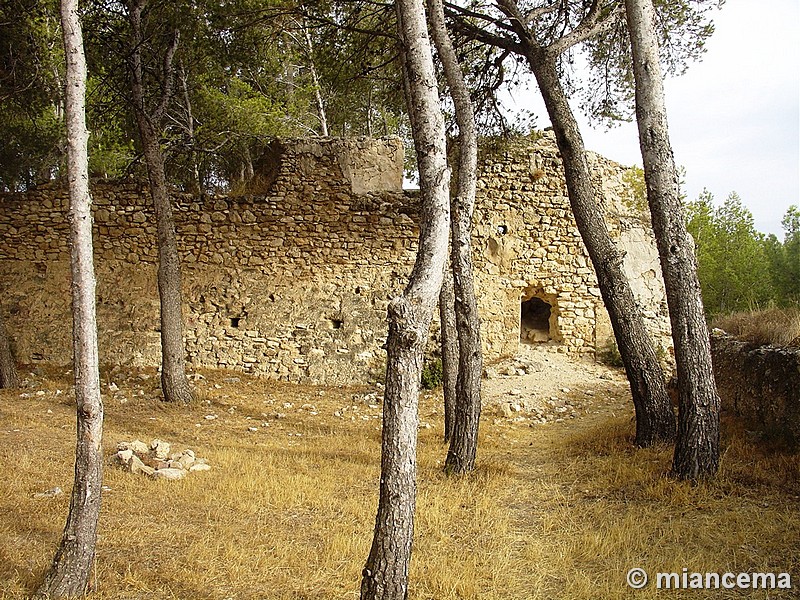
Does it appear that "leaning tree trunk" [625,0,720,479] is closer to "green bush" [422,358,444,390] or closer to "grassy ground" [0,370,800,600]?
"grassy ground" [0,370,800,600]

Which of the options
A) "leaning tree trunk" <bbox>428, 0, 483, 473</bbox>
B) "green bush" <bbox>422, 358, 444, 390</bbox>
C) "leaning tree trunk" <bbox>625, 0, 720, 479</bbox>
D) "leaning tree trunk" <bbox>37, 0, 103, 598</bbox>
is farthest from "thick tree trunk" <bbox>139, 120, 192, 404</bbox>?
"leaning tree trunk" <bbox>625, 0, 720, 479</bbox>

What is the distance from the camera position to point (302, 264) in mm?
10867

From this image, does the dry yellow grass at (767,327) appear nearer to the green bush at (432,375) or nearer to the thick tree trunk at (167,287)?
the green bush at (432,375)

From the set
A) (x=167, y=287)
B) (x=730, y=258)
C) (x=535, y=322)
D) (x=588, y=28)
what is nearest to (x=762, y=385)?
(x=588, y=28)

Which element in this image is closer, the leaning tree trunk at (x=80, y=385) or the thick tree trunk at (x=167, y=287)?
the leaning tree trunk at (x=80, y=385)

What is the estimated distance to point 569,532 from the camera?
447cm

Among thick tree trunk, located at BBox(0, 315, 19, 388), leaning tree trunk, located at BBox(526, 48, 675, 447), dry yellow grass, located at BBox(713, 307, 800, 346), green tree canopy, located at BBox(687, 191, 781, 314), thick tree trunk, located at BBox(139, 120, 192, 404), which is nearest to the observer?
dry yellow grass, located at BBox(713, 307, 800, 346)

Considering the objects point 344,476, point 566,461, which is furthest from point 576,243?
point 344,476

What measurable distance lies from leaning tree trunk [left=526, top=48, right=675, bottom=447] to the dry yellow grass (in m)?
1.16

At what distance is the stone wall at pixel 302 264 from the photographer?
10461 millimetres

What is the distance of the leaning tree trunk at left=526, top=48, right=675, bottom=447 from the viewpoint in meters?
6.29

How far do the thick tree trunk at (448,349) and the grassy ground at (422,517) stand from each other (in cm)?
45

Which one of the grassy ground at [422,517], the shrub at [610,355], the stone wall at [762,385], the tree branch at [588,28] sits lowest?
the grassy ground at [422,517]

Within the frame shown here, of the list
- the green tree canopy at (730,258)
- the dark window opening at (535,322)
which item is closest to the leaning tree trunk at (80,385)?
the dark window opening at (535,322)
